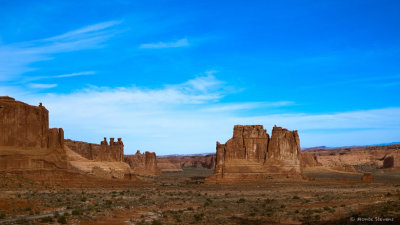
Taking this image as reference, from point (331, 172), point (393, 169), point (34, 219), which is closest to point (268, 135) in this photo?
point (331, 172)

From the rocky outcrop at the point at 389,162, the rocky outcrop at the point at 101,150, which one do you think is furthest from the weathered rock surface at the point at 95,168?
the rocky outcrop at the point at 389,162

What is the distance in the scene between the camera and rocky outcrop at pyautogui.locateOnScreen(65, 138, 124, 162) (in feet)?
274

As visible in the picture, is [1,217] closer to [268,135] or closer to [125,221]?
[125,221]

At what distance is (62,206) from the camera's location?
30.2m

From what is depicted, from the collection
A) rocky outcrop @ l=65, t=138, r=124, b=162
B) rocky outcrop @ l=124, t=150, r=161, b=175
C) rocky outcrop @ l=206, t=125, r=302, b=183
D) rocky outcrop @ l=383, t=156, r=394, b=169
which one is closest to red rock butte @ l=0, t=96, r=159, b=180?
rocky outcrop @ l=206, t=125, r=302, b=183

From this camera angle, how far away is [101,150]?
86.1 m

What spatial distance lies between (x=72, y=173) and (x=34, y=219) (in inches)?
1136

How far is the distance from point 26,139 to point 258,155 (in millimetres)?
31089

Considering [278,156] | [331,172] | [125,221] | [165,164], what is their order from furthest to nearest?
[165,164], [331,172], [278,156], [125,221]

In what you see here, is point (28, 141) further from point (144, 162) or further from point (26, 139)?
point (144, 162)

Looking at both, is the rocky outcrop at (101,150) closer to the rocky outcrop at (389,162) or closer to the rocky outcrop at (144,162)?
the rocky outcrop at (144,162)

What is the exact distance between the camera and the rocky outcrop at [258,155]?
6328cm

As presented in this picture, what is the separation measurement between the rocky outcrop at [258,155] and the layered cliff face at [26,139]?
22932 mm

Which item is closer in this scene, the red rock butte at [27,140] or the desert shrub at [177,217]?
the desert shrub at [177,217]
